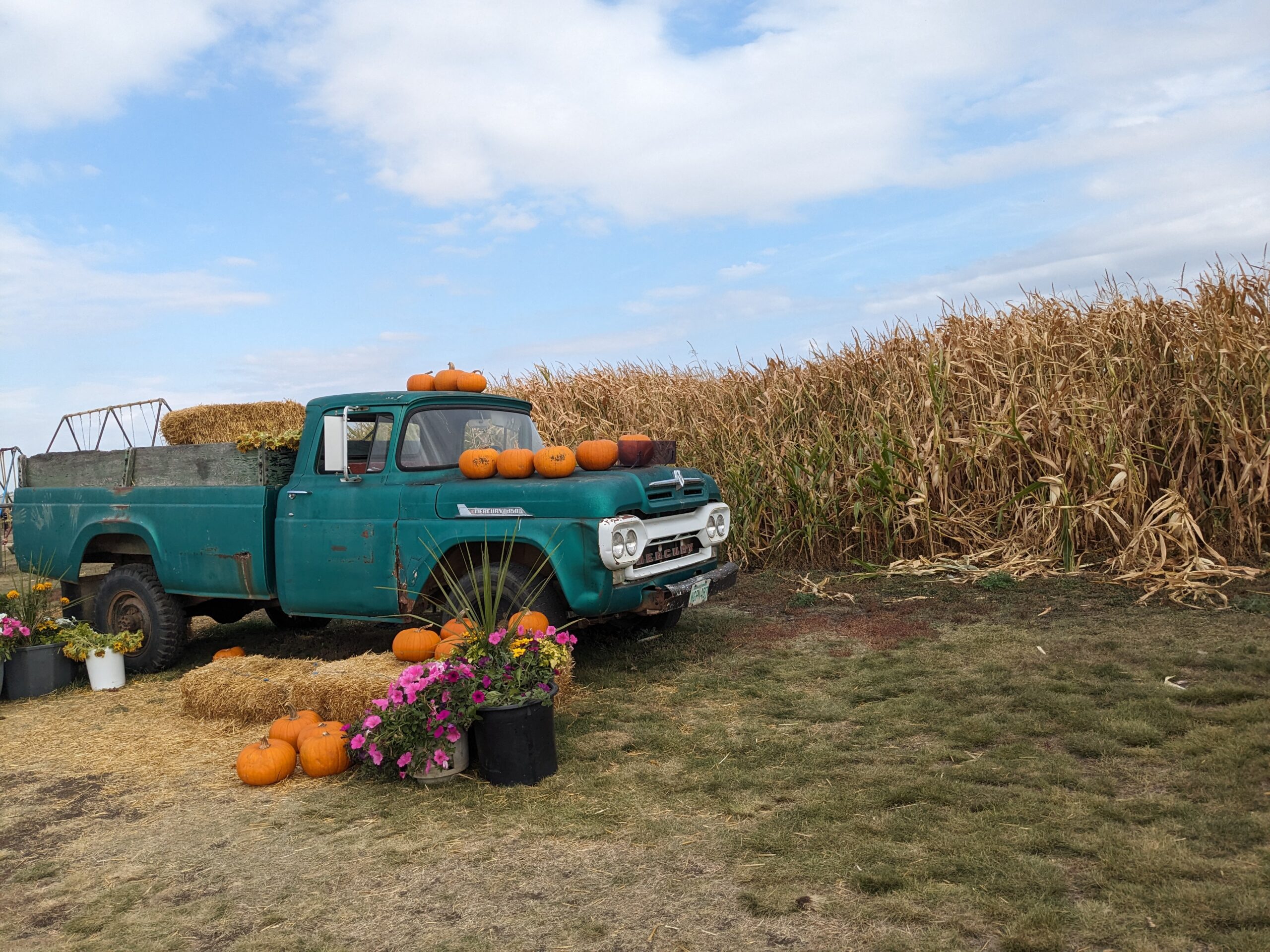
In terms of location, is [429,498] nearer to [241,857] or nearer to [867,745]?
[241,857]

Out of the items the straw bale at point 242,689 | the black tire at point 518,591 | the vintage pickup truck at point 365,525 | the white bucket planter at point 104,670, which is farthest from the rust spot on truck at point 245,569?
the black tire at point 518,591

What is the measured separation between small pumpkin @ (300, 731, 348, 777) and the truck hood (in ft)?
5.99

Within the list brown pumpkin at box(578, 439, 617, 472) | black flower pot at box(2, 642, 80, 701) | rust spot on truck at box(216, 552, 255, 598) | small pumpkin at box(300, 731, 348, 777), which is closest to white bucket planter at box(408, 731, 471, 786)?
small pumpkin at box(300, 731, 348, 777)

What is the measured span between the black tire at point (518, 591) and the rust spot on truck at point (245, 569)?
7.03ft

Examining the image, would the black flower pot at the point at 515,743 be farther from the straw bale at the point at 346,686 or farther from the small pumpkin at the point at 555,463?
the small pumpkin at the point at 555,463

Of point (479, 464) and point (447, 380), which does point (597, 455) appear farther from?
point (447, 380)

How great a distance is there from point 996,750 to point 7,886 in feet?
16.1

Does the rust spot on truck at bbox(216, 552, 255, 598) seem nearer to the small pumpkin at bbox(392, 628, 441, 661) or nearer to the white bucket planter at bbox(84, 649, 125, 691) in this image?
the white bucket planter at bbox(84, 649, 125, 691)

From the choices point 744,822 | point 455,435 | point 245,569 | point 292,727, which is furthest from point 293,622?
point 744,822

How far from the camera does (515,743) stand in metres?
4.78

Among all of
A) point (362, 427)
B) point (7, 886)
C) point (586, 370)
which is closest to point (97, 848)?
point (7, 886)

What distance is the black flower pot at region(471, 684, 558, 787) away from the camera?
478 centimetres

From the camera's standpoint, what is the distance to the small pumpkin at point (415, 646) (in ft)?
20.4

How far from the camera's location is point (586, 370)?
50.3 feet
